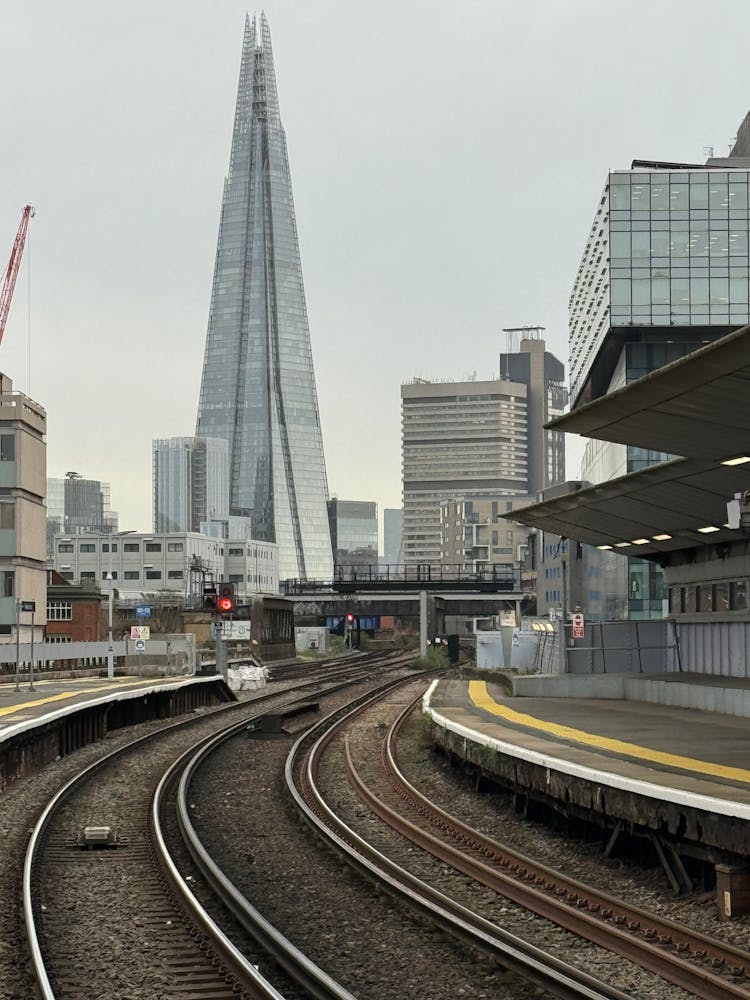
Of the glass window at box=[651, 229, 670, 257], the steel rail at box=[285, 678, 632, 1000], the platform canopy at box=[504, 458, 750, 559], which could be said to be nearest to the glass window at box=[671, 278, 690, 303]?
the glass window at box=[651, 229, 670, 257]

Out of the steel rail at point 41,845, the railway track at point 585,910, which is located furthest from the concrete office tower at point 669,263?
the railway track at point 585,910

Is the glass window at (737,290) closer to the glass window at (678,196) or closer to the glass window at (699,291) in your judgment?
the glass window at (699,291)

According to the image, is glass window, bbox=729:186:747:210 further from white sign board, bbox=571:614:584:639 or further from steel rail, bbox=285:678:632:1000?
steel rail, bbox=285:678:632:1000

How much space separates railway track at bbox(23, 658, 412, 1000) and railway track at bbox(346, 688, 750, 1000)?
324 cm

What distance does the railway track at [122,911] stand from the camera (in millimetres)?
12125

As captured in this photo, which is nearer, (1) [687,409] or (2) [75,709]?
(1) [687,409]

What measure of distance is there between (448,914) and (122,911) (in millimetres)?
3960

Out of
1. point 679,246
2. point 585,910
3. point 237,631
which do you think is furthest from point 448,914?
point 679,246

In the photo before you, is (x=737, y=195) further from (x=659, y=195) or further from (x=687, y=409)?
(x=687, y=409)

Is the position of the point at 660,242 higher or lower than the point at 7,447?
higher

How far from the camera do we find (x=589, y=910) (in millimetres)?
14719

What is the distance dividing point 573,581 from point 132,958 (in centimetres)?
9142

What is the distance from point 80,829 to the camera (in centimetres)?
2125

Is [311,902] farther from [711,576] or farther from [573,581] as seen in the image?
[573,581]
